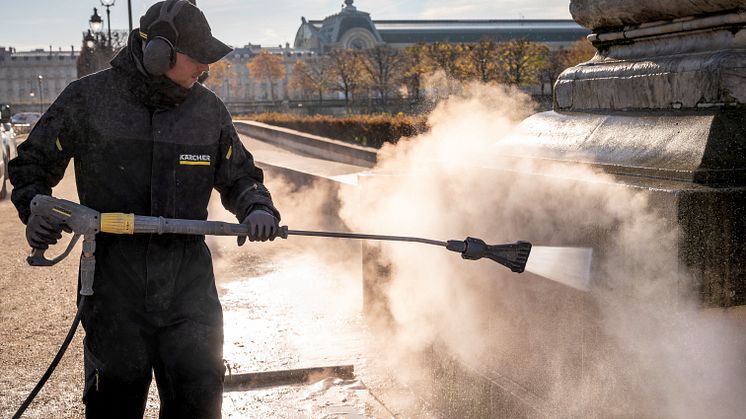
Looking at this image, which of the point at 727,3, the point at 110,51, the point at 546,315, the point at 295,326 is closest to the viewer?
the point at 727,3

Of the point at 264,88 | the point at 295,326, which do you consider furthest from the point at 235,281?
the point at 264,88

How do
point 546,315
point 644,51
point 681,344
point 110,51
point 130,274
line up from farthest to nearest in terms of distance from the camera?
point 110,51 < point 644,51 < point 546,315 < point 130,274 < point 681,344

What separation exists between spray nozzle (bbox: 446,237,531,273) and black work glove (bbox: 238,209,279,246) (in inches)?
27.5

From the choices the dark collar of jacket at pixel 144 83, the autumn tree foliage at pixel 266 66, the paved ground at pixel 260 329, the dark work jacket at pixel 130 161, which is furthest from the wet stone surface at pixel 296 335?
the autumn tree foliage at pixel 266 66

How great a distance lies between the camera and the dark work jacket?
9.95ft

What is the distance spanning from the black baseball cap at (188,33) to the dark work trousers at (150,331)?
2.23 ft

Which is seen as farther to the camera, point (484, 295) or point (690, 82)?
point (484, 295)

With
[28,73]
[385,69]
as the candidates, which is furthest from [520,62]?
[28,73]

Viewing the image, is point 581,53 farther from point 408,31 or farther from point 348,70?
point 408,31

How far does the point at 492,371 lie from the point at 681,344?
4.45 feet

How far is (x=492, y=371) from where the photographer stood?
4.01 metres

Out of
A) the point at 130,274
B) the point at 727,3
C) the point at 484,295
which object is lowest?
the point at 484,295

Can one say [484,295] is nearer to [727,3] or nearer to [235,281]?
[727,3]

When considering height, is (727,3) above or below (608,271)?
above
